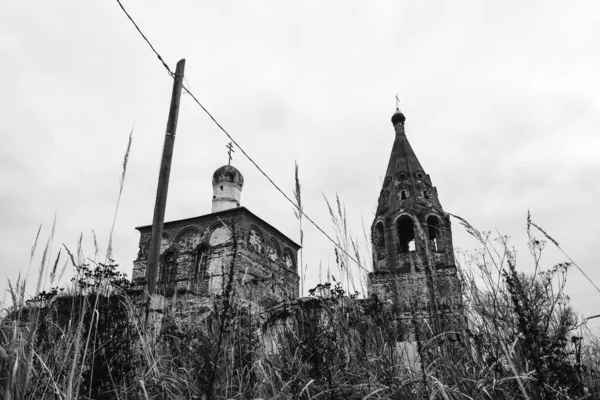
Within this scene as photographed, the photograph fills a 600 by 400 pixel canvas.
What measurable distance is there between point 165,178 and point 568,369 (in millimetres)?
4438

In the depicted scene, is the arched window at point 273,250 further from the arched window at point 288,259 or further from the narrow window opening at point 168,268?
the narrow window opening at point 168,268

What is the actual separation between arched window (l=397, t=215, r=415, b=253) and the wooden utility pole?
42.3 ft

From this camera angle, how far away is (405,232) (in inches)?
706

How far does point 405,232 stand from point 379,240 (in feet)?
4.27

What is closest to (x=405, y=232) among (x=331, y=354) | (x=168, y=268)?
(x=168, y=268)

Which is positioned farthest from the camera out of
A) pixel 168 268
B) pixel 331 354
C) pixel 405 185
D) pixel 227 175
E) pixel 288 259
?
pixel 288 259

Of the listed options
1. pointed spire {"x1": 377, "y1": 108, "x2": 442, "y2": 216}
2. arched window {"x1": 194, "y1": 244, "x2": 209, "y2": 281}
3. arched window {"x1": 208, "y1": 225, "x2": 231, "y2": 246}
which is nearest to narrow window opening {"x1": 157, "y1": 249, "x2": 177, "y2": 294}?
arched window {"x1": 194, "y1": 244, "x2": 209, "y2": 281}

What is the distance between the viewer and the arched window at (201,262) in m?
19.4

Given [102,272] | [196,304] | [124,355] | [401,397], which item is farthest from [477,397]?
[196,304]

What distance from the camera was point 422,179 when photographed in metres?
18.8

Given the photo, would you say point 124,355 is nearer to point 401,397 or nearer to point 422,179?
point 401,397

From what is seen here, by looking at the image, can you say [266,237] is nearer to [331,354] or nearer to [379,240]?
[379,240]

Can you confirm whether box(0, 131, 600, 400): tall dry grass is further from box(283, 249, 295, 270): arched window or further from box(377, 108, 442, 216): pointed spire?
box(283, 249, 295, 270): arched window

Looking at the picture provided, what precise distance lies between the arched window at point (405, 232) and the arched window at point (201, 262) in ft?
28.9
